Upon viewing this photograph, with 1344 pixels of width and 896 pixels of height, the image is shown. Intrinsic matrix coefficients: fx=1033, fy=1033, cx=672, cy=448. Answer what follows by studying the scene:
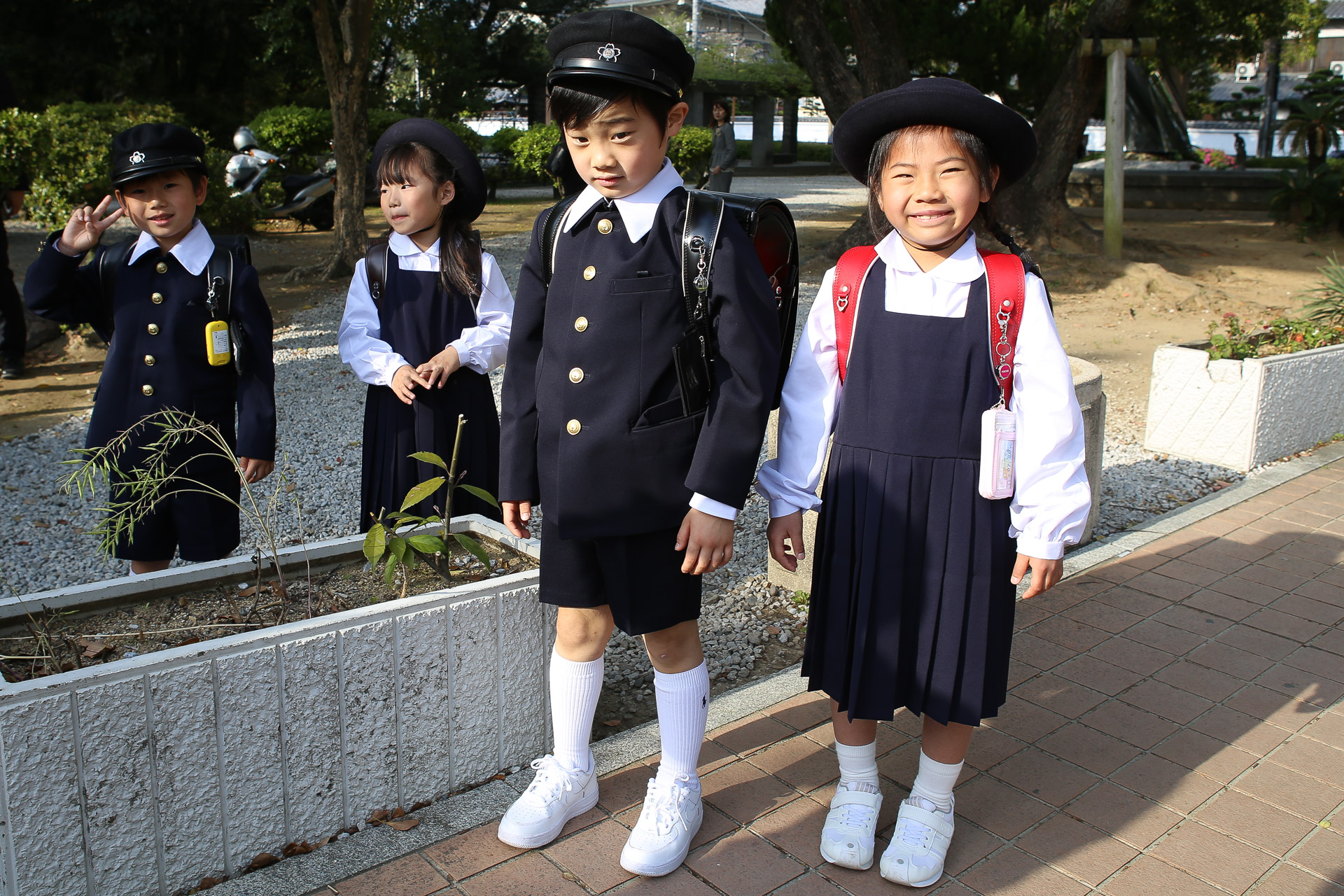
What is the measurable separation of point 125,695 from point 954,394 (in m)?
1.77

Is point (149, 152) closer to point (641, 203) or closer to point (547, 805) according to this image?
point (641, 203)

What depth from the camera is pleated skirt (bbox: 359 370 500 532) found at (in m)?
3.08

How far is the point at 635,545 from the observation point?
2.22 metres

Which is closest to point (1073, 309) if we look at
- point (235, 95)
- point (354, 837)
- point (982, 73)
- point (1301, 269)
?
point (1301, 269)

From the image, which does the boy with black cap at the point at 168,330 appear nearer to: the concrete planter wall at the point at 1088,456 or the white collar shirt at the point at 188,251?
the white collar shirt at the point at 188,251

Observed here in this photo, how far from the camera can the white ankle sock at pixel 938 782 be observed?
234cm

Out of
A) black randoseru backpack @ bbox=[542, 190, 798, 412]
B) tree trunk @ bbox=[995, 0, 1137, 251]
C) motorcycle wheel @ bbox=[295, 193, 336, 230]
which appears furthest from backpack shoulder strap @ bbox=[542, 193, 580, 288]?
motorcycle wheel @ bbox=[295, 193, 336, 230]

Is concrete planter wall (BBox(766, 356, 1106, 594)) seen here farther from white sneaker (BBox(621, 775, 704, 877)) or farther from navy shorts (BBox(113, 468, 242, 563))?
navy shorts (BBox(113, 468, 242, 563))

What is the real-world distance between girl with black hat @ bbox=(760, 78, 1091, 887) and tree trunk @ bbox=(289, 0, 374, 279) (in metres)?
8.57

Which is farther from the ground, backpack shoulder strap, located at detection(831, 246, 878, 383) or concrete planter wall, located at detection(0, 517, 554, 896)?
backpack shoulder strap, located at detection(831, 246, 878, 383)

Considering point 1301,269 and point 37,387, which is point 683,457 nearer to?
point 37,387

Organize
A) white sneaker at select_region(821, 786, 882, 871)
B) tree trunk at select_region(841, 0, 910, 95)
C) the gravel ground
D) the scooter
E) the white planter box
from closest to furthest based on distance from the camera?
white sneaker at select_region(821, 786, 882, 871) → the gravel ground → the white planter box → tree trunk at select_region(841, 0, 910, 95) → the scooter

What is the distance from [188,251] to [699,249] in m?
1.63

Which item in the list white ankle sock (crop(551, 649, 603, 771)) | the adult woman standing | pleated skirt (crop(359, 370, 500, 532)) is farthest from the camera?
the adult woman standing
